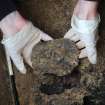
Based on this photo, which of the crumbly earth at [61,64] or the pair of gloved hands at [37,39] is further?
the crumbly earth at [61,64]

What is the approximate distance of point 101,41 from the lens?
187cm

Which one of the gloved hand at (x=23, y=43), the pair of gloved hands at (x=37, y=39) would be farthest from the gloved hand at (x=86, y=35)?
the gloved hand at (x=23, y=43)

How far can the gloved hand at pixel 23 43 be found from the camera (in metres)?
1.79

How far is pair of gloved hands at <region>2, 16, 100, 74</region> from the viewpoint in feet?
5.63

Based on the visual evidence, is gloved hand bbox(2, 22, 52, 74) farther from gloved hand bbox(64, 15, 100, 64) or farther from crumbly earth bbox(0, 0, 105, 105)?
gloved hand bbox(64, 15, 100, 64)

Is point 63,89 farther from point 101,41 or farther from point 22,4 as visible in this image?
point 22,4

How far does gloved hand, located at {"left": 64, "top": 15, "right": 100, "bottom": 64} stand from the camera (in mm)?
1704

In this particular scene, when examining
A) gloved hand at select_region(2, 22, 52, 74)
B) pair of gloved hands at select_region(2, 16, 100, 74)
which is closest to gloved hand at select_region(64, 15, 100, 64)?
pair of gloved hands at select_region(2, 16, 100, 74)

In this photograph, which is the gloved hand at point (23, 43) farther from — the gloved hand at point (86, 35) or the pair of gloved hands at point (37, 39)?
the gloved hand at point (86, 35)

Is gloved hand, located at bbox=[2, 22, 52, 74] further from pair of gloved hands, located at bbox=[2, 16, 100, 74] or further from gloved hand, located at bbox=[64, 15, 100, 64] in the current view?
gloved hand, located at bbox=[64, 15, 100, 64]

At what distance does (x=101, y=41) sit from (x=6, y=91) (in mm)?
574

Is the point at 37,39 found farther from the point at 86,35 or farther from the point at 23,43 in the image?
the point at 86,35

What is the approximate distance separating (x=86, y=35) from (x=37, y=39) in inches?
10.8

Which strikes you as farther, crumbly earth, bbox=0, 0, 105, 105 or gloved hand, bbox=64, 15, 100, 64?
crumbly earth, bbox=0, 0, 105, 105
